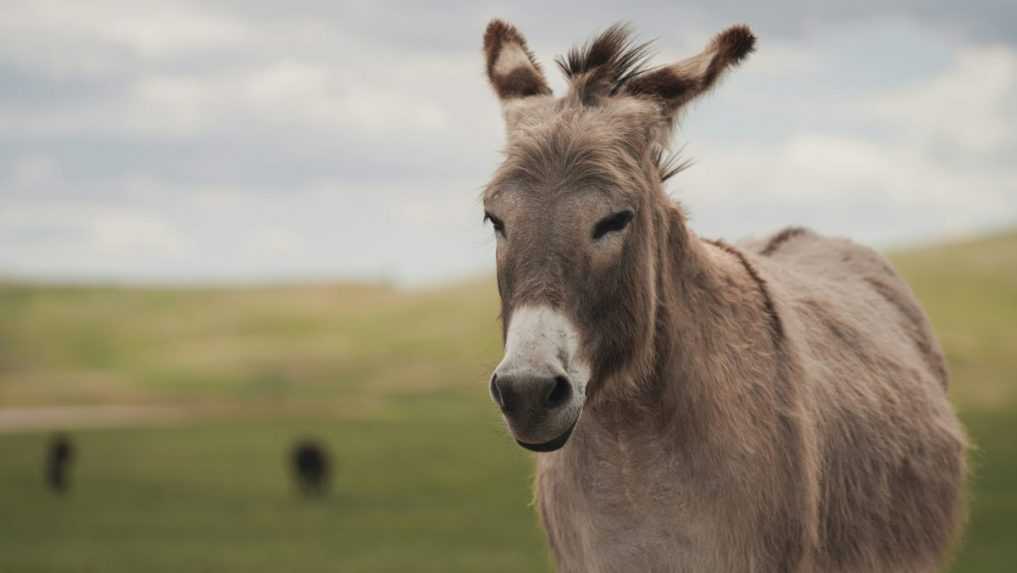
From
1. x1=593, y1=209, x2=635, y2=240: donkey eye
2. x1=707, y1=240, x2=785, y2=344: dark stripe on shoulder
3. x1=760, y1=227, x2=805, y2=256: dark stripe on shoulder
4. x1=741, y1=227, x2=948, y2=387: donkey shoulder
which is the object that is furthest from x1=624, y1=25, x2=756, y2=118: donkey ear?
x1=760, y1=227, x2=805, y2=256: dark stripe on shoulder

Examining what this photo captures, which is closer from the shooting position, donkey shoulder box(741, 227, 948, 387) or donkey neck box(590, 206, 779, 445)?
donkey neck box(590, 206, 779, 445)

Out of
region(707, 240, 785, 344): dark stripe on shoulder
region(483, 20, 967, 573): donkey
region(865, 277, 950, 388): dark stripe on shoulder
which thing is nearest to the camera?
region(483, 20, 967, 573): donkey

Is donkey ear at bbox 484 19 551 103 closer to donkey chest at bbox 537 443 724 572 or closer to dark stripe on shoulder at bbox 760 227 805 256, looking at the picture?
donkey chest at bbox 537 443 724 572

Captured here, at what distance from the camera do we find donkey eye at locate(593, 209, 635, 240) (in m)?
4.52

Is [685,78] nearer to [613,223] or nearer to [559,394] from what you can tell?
[613,223]

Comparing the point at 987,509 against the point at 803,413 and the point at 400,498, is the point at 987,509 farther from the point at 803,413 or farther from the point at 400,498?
the point at 803,413

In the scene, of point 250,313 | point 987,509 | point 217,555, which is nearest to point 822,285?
point 217,555

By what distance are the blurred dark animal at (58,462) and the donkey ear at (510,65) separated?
33.6 metres

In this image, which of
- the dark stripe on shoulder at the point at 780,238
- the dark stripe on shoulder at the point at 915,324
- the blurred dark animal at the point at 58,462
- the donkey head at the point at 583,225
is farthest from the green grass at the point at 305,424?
the dark stripe on shoulder at the point at 915,324

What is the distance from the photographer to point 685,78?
16.5 ft

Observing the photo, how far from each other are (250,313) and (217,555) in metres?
73.7

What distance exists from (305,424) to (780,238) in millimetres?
51346

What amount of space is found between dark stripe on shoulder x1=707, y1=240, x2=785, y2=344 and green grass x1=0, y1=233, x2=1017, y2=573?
142 cm

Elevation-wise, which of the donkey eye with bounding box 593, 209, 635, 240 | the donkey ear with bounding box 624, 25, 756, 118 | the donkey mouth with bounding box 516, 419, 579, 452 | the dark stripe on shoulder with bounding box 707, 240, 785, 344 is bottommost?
the donkey mouth with bounding box 516, 419, 579, 452
